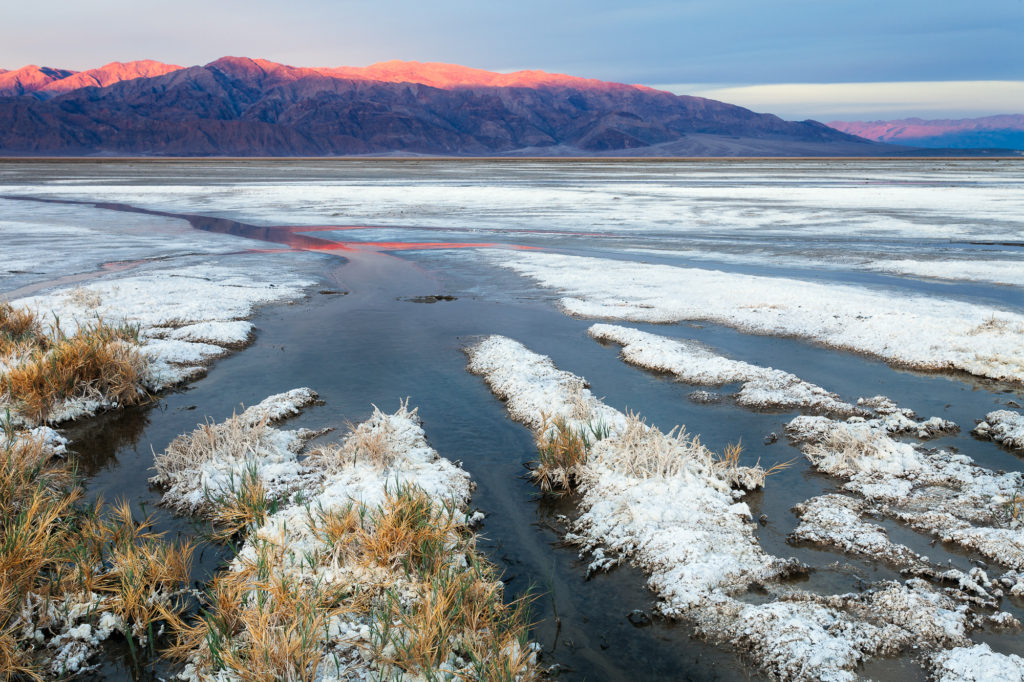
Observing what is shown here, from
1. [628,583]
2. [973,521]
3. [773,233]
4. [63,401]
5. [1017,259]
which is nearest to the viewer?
[628,583]

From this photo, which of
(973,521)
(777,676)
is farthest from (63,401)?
(973,521)

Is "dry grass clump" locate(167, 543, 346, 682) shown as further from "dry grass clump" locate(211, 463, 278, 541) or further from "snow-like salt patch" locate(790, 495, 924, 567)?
"snow-like salt patch" locate(790, 495, 924, 567)

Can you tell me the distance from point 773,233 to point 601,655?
2222cm

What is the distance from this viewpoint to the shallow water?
15.2ft

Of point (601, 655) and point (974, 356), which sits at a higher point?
point (974, 356)

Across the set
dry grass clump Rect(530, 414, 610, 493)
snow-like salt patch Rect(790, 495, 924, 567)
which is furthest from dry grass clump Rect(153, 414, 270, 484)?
snow-like salt patch Rect(790, 495, 924, 567)

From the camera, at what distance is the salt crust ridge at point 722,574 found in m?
4.28

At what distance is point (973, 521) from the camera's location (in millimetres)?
5566

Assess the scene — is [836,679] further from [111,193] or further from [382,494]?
[111,193]

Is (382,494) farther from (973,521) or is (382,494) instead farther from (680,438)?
(973,521)

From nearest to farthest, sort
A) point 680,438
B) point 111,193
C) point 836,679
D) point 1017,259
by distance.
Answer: point 836,679
point 680,438
point 1017,259
point 111,193

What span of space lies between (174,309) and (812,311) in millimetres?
11567

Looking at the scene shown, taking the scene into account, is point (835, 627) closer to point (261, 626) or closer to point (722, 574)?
point (722, 574)

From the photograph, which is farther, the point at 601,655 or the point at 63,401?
the point at 63,401
